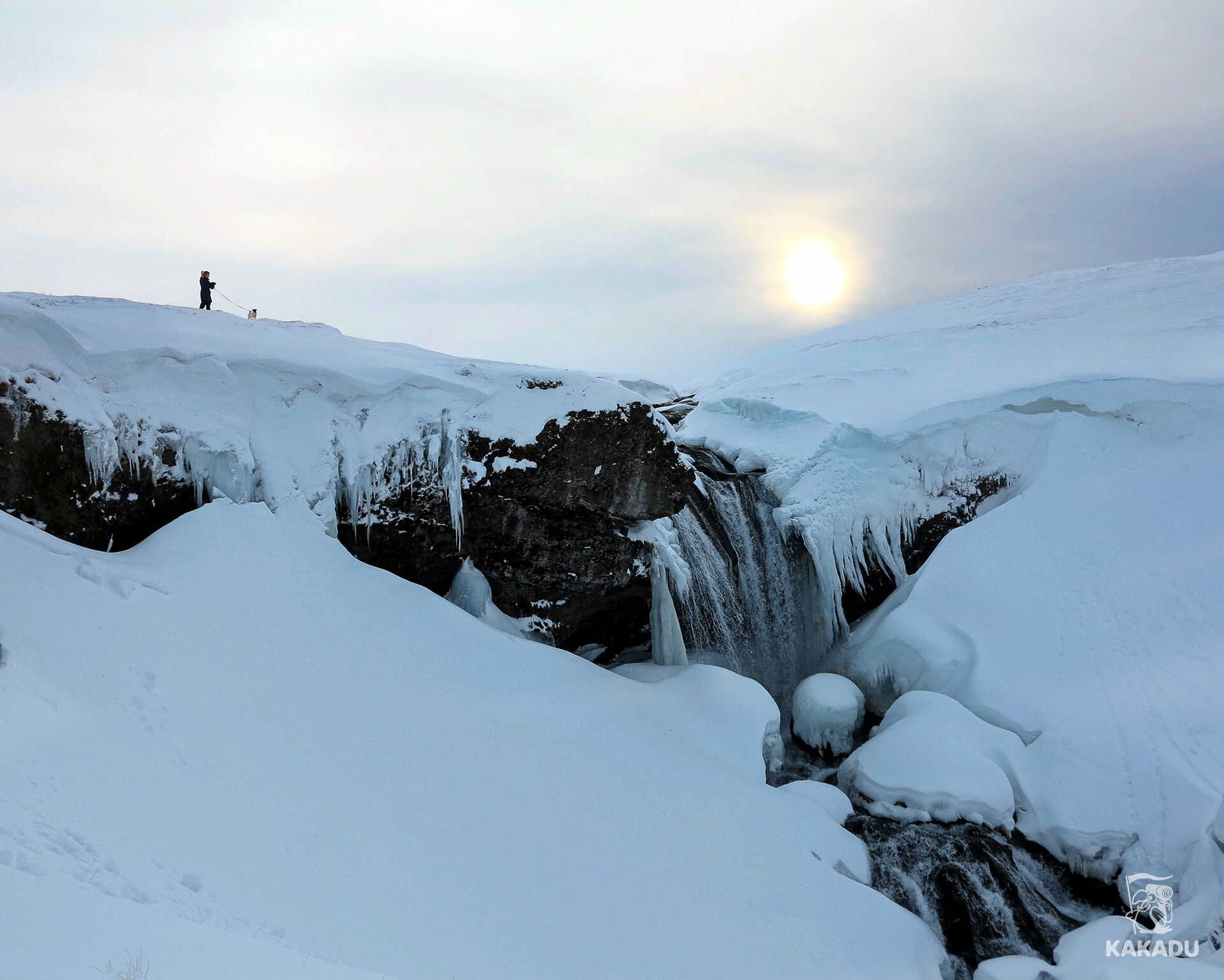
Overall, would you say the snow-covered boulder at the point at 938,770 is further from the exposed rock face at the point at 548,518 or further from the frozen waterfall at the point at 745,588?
the exposed rock face at the point at 548,518

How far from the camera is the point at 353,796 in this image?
5.59 meters

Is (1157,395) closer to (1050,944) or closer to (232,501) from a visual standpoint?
(1050,944)

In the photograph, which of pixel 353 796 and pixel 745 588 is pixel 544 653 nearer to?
pixel 353 796

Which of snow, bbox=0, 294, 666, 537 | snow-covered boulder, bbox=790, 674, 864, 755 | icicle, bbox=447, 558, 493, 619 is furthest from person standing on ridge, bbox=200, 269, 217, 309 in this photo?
snow-covered boulder, bbox=790, 674, 864, 755

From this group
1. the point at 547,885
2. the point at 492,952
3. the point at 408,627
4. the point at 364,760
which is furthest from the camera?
the point at 408,627

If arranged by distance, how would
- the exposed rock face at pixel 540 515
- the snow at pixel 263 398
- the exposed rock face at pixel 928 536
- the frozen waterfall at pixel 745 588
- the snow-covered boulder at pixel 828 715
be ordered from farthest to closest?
the exposed rock face at pixel 928 536
the frozen waterfall at pixel 745 588
the snow-covered boulder at pixel 828 715
the exposed rock face at pixel 540 515
the snow at pixel 263 398

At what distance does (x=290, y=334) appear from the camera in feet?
30.6

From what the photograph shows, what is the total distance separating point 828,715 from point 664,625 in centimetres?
208

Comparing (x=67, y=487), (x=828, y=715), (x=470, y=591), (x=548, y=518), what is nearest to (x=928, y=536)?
(x=828, y=715)

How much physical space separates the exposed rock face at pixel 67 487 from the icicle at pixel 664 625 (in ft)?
16.0

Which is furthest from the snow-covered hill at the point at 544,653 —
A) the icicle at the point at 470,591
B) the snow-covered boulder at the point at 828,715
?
the snow-covered boulder at the point at 828,715

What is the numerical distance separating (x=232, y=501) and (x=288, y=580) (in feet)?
3.32

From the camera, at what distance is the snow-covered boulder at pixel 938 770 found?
25.2 ft

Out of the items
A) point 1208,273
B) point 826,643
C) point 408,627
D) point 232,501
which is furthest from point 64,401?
point 1208,273
